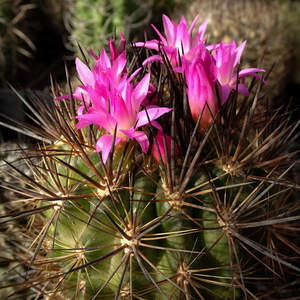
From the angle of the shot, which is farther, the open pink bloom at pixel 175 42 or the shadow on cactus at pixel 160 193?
the open pink bloom at pixel 175 42

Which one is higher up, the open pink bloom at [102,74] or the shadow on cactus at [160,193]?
the open pink bloom at [102,74]

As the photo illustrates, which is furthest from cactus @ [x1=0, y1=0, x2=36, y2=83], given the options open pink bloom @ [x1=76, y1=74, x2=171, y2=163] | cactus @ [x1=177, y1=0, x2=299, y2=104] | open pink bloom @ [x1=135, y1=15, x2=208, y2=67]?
open pink bloom @ [x1=76, y1=74, x2=171, y2=163]

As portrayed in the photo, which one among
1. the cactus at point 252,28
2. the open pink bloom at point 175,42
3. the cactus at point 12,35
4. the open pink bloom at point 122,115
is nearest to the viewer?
the open pink bloom at point 122,115

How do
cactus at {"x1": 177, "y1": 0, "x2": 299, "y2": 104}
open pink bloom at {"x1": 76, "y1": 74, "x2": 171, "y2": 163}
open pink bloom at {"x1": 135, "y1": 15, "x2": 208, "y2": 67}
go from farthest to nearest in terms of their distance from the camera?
cactus at {"x1": 177, "y1": 0, "x2": 299, "y2": 104}
open pink bloom at {"x1": 135, "y1": 15, "x2": 208, "y2": 67}
open pink bloom at {"x1": 76, "y1": 74, "x2": 171, "y2": 163}

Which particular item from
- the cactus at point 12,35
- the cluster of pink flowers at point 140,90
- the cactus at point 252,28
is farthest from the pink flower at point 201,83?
A: the cactus at point 12,35

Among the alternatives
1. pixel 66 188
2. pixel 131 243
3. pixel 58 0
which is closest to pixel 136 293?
pixel 131 243

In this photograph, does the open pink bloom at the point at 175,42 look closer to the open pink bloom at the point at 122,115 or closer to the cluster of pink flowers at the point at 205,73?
the cluster of pink flowers at the point at 205,73

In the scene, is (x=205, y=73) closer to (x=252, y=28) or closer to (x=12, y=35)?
(x=252, y=28)

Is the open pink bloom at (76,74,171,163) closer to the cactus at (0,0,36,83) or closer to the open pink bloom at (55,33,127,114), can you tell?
the open pink bloom at (55,33,127,114)
